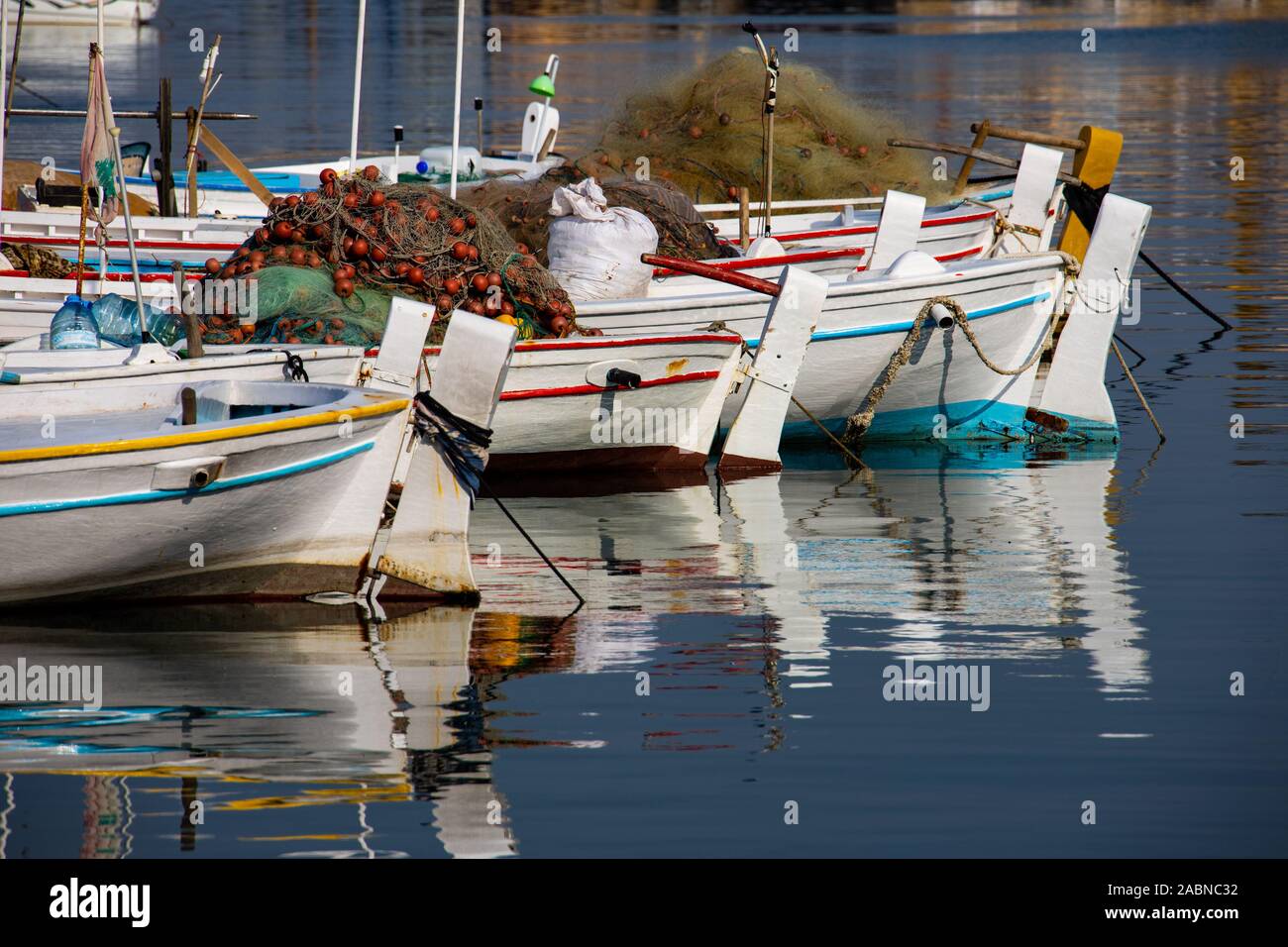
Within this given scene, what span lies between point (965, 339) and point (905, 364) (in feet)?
1.60

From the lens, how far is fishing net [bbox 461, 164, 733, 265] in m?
14.6

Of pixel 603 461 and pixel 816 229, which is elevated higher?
pixel 816 229

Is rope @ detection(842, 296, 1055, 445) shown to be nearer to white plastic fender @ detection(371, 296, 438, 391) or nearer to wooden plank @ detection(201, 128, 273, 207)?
white plastic fender @ detection(371, 296, 438, 391)

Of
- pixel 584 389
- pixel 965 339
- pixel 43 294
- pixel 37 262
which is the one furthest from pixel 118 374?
pixel 965 339

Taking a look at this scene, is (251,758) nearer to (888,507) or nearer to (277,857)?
(277,857)

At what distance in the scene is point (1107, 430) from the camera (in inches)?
551

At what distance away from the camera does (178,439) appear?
29.5 ft

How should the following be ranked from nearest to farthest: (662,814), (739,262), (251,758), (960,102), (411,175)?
1. (662,814)
2. (251,758)
3. (739,262)
4. (411,175)
5. (960,102)

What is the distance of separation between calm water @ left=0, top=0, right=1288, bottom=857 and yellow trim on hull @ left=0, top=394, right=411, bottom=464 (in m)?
0.84

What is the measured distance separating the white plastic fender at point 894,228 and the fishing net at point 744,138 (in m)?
3.75

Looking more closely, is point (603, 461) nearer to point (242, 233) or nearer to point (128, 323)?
point (128, 323)
